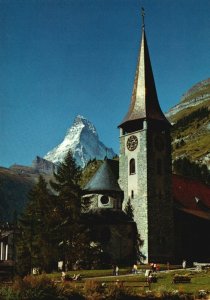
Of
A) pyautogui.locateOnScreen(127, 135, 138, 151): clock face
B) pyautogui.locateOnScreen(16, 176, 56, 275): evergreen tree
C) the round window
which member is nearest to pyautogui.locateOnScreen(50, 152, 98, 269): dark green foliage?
pyautogui.locateOnScreen(16, 176, 56, 275): evergreen tree

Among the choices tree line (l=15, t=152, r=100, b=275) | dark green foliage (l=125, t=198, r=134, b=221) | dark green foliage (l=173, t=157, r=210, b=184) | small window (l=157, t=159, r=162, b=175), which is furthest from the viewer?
dark green foliage (l=173, t=157, r=210, b=184)

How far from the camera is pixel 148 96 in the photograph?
6681 centimetres

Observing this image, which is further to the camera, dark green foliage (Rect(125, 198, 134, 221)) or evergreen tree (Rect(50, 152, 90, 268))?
dark green foliage (Rect(125, 198, 134, 221))

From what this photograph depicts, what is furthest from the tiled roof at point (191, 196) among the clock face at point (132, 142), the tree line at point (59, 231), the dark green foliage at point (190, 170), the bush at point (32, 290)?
the dark green foliage at point (190, 170)

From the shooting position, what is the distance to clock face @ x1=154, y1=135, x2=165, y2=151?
210 feet

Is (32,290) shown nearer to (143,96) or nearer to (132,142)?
(132,142)

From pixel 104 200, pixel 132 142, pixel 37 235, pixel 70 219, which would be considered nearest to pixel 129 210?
pixel 104 200

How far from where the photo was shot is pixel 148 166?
61.8 meters

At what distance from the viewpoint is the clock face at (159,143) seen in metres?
64.1

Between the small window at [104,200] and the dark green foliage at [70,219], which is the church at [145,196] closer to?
the small window at [104,200]

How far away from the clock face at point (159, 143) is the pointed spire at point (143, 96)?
2.66m

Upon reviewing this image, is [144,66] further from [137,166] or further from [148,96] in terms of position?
[137,166]

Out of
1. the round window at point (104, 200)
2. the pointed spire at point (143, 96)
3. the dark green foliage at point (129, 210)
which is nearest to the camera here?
the dark green foliage at point (129, 210)

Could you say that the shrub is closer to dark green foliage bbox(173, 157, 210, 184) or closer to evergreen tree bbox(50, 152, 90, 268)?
evergreen tree bbox(50, 152, 90, 268)
